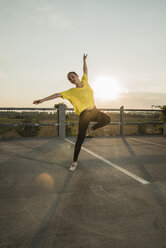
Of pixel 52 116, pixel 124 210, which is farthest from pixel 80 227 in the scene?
pixel 52 116

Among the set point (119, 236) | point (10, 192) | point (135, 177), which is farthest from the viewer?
point (135, 177)

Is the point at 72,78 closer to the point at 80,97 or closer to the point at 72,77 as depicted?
the point at 72,77

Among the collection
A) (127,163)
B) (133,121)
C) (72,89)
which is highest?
(72,89)

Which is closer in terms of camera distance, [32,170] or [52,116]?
[32,170]

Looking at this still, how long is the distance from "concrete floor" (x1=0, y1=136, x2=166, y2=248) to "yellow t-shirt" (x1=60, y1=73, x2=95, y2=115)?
1.30 m

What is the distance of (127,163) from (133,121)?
6462 millimetres

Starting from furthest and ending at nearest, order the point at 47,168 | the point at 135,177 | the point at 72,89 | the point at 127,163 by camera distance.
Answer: the point at 127,163 < the point at 47,168 < the point at 72,89 < the point at 135,177

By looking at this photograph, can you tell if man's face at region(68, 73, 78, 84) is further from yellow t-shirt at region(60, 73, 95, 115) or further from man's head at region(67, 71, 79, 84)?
yellow t-shirt at region(60, 73, 95, 115)

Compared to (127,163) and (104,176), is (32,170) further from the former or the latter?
(127,163)

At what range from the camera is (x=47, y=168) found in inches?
141

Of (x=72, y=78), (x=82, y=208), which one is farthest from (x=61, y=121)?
(x=82, y=208)

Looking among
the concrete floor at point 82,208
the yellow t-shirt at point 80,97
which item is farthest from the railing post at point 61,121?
the yellow t-shirt at point 80,97

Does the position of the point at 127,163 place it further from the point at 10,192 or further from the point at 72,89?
the point at 10,192

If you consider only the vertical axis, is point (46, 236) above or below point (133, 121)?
Answer: below
